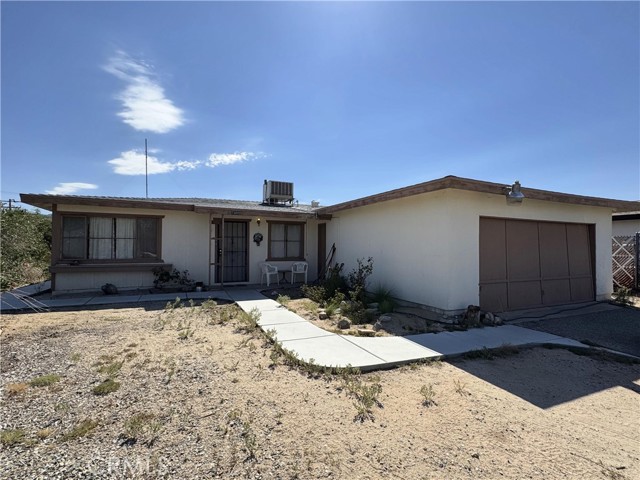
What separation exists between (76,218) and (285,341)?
25.6 feet

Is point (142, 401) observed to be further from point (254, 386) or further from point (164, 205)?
point (164, 205)

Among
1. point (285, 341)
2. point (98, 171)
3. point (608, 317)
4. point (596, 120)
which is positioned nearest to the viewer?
point (285, 341)

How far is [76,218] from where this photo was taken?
29.7 ft

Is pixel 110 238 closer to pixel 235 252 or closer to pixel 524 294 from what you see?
pixel 235 252

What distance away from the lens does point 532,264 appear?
25.1 feet

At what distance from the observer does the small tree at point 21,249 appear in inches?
207

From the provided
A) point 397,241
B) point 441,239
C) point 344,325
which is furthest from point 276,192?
point 344,325

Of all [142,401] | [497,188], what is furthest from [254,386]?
[497,188]

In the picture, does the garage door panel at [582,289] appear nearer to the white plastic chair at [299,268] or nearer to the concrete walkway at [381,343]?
the concrete walkway at [381,343]

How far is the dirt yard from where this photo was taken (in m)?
2.22

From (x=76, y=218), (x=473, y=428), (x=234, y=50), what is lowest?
(x=473, y=428)

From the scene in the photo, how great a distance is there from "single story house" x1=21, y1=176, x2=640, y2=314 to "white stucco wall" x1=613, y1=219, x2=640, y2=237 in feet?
13.9

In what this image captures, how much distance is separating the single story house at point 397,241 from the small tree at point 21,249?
0.91 m

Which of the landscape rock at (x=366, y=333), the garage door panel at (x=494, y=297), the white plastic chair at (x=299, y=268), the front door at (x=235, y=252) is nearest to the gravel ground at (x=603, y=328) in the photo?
the garage door panel at (x=494, y=297)
